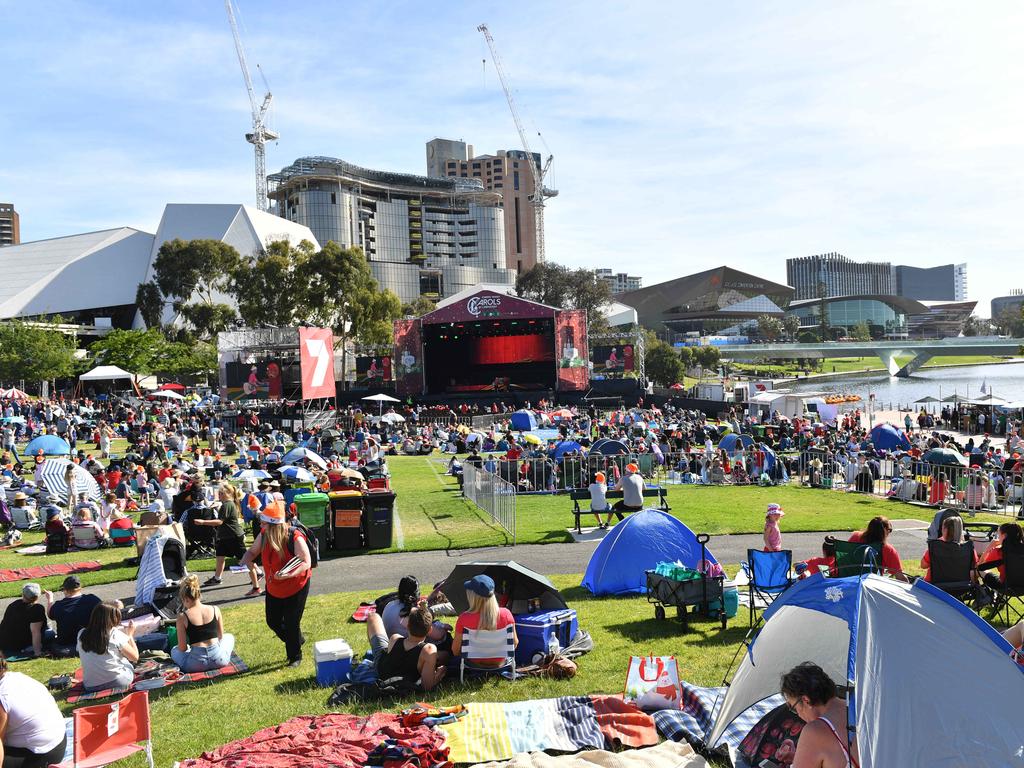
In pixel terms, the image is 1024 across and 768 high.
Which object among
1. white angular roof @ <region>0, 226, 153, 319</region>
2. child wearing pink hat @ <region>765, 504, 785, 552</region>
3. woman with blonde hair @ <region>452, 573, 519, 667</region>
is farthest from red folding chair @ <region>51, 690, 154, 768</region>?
white angular roof @ <region>0, 226, 153, 319</region>

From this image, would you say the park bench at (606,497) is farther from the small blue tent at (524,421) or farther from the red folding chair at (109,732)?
the small blue tent at (524,421)

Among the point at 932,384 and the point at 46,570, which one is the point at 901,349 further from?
the point at 46,570

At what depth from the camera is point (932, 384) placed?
92.4 meters

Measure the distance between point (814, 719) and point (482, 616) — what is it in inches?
119

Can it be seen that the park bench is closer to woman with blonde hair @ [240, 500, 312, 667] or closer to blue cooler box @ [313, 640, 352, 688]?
woman with blonde hair @ [240, 500, 312, 667]

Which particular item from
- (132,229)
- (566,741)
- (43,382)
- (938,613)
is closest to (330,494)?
(566,741)

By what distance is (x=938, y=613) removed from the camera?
5.20 meters

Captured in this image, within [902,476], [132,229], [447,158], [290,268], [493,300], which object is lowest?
[902,476]

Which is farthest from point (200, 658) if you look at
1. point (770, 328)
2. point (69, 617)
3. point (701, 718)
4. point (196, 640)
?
point (770, 328)

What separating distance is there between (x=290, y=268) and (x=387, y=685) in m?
54.6

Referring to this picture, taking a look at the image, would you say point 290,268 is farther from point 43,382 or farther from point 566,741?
point 566,741

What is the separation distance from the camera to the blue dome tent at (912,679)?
4.71m

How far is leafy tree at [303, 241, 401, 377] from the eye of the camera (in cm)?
5712

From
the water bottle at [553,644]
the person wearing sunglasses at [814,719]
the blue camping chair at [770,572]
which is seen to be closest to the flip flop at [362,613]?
the water bottle at [553,644]
